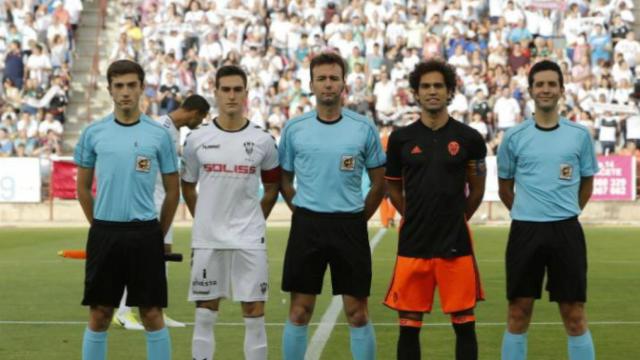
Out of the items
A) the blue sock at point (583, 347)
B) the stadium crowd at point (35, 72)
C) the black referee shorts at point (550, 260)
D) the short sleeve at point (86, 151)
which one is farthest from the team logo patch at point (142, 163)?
the stadium crowd at point (35, 72)

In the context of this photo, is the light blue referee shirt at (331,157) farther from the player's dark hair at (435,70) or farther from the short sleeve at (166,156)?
the short sleeve at (166,156)

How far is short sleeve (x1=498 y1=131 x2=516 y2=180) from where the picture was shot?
879cm

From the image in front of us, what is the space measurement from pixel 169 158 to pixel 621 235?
53.1ft

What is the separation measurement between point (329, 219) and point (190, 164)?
1.03m

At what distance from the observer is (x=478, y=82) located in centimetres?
2966

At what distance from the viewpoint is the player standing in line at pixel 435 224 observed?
834 cm

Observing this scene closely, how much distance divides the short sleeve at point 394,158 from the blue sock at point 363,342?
104 centimetres

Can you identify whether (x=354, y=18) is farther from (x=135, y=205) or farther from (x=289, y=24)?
(x=135, y=205)

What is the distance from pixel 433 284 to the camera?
8.44 meters

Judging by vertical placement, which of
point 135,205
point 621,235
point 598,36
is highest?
point 598,36

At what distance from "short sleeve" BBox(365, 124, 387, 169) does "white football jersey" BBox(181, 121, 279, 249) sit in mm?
662

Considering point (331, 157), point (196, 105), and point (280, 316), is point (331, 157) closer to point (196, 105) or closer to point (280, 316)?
point (196, 105)

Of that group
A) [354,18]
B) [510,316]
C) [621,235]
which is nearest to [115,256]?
[510,316]

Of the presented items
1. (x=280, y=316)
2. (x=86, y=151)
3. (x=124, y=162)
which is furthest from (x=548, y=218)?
(x=280, y=316)
